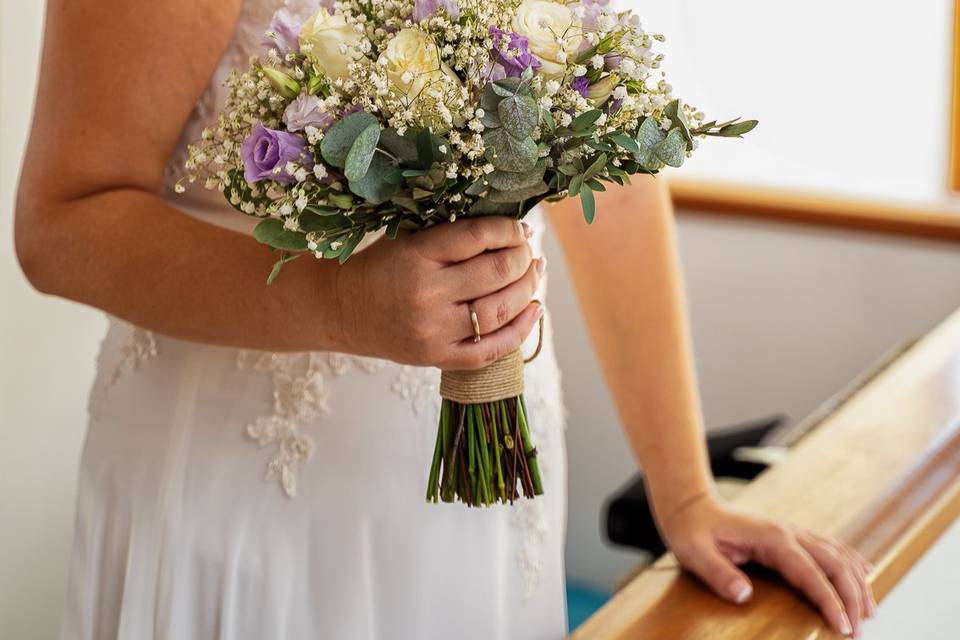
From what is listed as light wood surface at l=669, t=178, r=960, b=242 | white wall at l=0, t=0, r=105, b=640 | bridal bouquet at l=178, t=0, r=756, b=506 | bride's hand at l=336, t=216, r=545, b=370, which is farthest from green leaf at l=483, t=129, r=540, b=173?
light wood surface at l=669, t=178, r=960, b=242

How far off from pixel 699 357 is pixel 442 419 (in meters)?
2.83

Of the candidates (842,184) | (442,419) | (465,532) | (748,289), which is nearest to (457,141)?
(442,419)

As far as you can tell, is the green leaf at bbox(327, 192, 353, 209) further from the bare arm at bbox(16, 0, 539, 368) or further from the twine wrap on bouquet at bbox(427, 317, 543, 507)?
the twine wrap on bouquet at bbox(427, 317, 543, 507)

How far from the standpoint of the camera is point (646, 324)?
4.72 feet

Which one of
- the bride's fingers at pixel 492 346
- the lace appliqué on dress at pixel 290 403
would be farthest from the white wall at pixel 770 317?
the bride's fingers at pixel 492 346

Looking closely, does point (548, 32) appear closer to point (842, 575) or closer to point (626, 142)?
point (626, 142)

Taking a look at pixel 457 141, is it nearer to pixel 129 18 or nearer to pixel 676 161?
pixel 676 161

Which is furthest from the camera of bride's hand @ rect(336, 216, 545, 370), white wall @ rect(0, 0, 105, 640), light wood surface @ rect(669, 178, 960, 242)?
light wood surface @ rect(669, 178, 960, 242)

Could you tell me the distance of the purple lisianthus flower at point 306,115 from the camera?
0.80m

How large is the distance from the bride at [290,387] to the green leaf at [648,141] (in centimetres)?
14

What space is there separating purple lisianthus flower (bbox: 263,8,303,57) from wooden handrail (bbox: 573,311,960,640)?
71 cm

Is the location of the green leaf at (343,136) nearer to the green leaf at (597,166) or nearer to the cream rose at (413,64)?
the cream rose at (413,64)

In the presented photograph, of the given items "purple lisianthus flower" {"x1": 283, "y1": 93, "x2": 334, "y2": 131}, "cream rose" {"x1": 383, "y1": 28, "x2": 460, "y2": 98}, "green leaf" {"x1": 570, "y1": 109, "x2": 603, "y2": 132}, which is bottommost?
"green leaf" {"x1": 570, "y1": 109, "x2": 603, "y2": 132}

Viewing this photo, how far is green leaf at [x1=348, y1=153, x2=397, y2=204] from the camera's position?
31.3 inches
